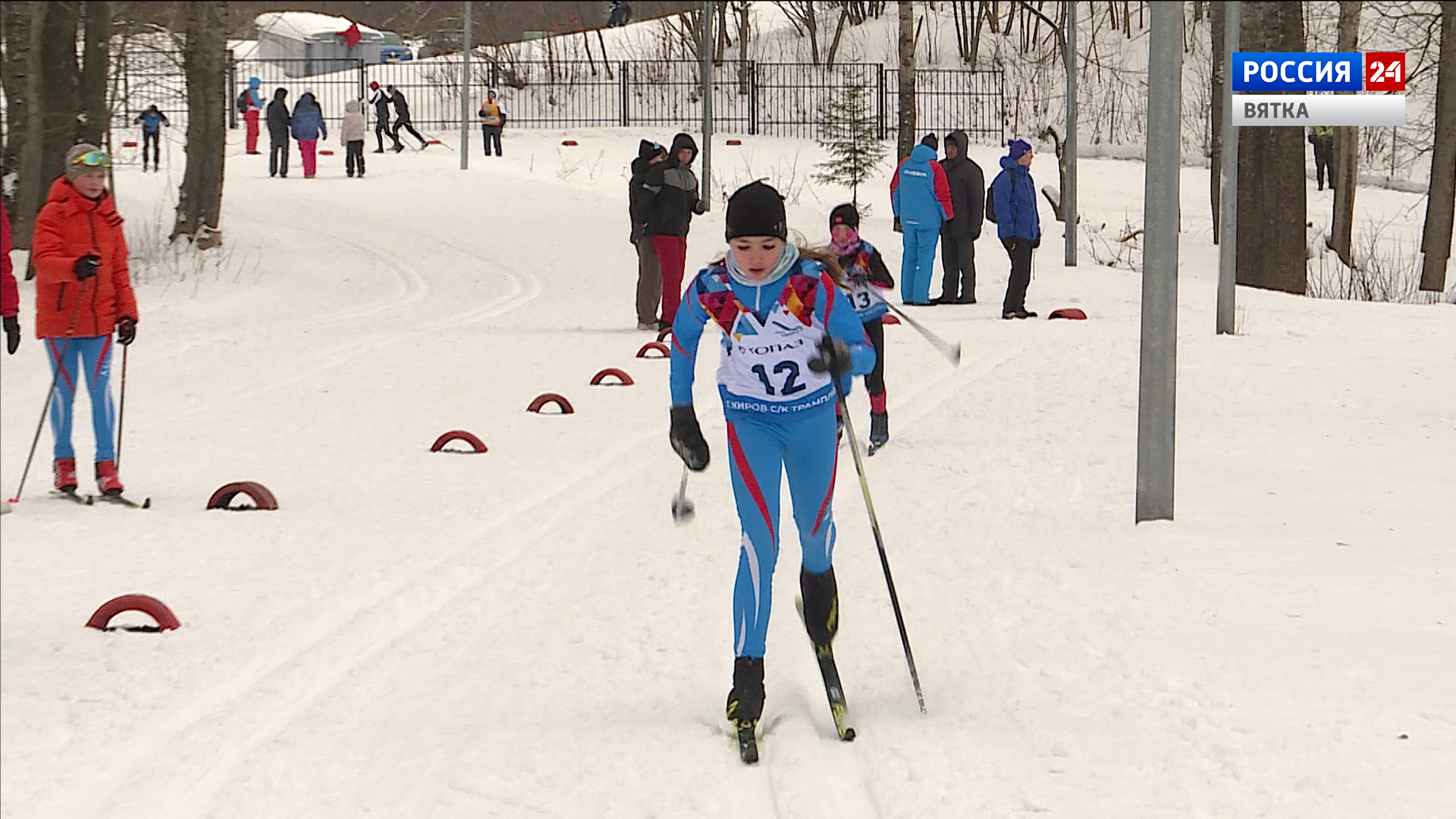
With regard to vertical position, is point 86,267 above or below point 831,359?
above

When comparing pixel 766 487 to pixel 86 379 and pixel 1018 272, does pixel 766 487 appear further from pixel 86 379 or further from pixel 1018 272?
pixel 1018 272

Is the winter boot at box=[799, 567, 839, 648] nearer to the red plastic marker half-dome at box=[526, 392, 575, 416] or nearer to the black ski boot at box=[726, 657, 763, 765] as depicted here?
the black ski boot at box=[726, 657, 763, 765]

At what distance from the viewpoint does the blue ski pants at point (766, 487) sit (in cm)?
542

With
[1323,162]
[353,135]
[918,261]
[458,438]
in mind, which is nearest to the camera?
[458,438]

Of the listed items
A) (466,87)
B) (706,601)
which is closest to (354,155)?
(466,87)

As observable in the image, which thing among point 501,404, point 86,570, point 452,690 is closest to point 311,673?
point 452,690

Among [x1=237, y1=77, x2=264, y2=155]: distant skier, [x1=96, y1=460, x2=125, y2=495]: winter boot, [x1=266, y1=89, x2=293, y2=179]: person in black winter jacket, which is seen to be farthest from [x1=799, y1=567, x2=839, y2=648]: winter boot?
[x1=237, y1=77, x2=264, y2=155]: distant skier

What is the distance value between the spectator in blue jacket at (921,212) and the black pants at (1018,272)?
129cm

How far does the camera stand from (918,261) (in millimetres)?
19422

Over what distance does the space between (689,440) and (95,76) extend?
55.4ft

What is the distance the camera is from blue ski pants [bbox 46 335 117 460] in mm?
9070

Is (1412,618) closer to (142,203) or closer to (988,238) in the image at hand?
(988,238)

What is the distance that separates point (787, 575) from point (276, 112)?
93.3ft

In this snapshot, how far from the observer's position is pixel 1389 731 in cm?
514
